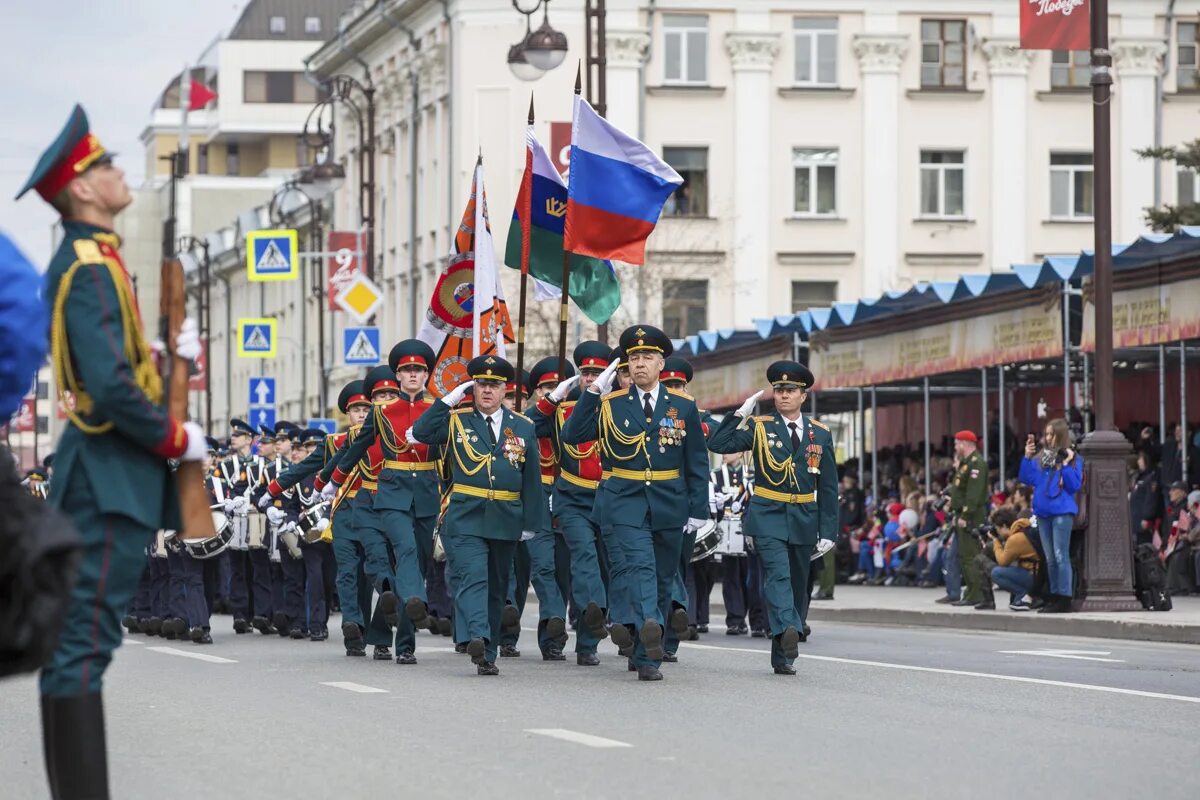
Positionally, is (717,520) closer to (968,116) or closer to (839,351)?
(839,351)

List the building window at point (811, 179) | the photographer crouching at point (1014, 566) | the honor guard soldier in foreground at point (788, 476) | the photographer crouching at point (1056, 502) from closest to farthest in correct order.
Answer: the honor guard soldier in foreground at point (788, 476) → the photographer crouching at point (1056, 502) → the photographer crouching at point (1014, 566) → the building window at point (811, 179)

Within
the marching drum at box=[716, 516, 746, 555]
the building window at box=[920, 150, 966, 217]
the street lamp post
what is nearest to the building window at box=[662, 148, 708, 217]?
the building window at box=[920, 150, 966, 217]

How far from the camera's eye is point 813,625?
24.7 metres

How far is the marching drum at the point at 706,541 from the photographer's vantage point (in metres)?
21.1

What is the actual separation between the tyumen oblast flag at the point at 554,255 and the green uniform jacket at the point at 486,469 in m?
3.02

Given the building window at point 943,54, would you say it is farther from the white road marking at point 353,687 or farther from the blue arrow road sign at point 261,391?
the white road marking at point 353,687

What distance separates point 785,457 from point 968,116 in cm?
4445

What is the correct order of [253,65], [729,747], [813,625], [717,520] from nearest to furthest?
[729,747]
[717,520]
[813,625]
[253,65]

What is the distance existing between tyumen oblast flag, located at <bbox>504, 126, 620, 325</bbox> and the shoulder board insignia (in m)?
10.9

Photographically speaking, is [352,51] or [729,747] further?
[352,51]

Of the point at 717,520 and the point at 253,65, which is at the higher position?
the point at 253,65

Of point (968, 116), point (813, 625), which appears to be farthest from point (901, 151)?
point (813, 625)

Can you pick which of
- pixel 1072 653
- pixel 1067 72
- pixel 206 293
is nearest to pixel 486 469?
pixel 1072 653

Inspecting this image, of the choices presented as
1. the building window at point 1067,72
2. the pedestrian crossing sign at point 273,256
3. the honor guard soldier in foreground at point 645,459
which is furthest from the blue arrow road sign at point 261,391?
the honor guard soldier in foreground at point 645,459
